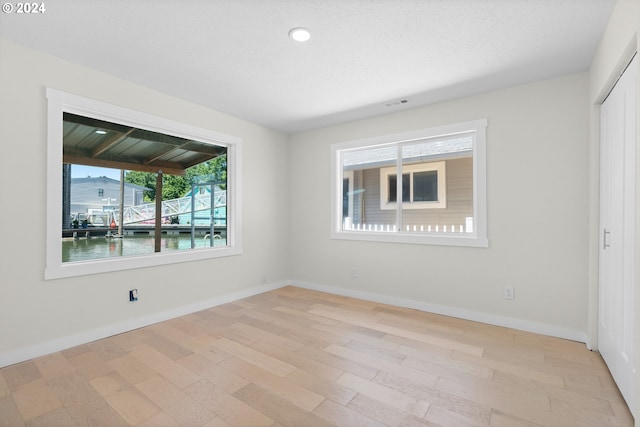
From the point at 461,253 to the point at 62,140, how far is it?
422cm

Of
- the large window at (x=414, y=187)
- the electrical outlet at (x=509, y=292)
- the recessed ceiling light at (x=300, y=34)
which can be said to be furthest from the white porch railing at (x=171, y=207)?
the electrical outlet at (x=509, y=292)

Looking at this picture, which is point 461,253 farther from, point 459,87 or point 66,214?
point 66,214

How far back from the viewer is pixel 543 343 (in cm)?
279

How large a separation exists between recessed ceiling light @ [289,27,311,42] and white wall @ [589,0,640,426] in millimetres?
1930

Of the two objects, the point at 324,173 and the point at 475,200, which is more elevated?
the point at 324,173

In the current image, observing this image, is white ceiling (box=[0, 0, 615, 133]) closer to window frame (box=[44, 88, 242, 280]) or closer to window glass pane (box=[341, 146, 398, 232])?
window frame (box=[44, 88, 242, 280])

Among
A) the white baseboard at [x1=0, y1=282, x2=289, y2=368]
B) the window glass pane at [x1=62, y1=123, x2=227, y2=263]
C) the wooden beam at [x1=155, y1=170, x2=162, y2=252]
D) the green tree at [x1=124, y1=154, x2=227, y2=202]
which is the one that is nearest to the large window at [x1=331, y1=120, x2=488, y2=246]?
the green tree at [x1=124, y1=154, x2=227, y2=202]

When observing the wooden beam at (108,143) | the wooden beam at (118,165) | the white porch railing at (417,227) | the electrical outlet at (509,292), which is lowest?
the electrical outlet at (509,292)

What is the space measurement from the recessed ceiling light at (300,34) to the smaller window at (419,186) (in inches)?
91.0

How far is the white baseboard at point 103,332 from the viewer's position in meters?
2.41

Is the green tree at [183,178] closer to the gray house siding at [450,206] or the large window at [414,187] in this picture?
the large window at [414,187]

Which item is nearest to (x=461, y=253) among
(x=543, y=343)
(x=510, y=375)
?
(x=543, y=343)

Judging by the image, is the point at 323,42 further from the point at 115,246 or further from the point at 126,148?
the point at 115,246

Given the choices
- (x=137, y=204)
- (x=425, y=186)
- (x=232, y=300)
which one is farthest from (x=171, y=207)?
(x=425, y=186)
